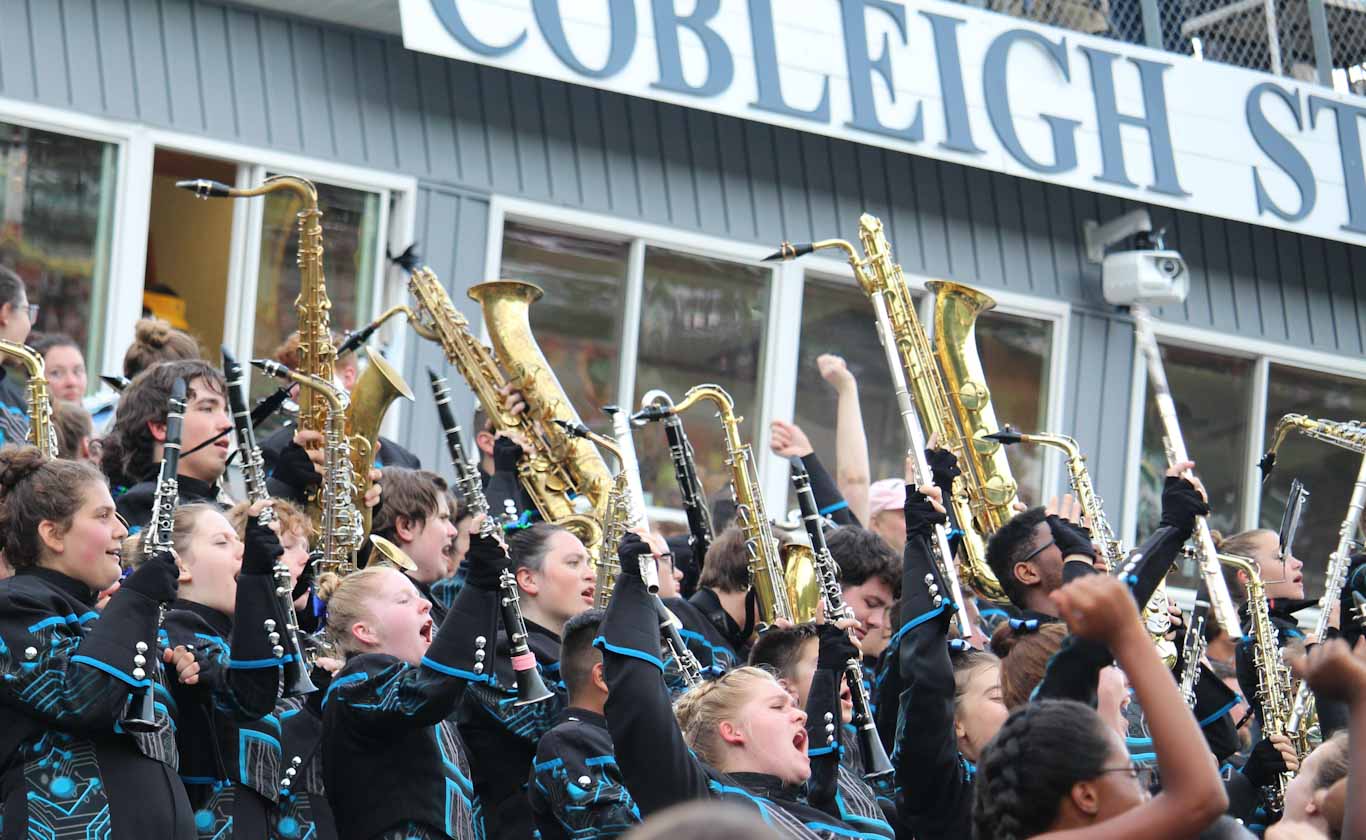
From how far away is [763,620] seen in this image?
22.0 ft

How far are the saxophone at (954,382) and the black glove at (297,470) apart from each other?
220 centimetres

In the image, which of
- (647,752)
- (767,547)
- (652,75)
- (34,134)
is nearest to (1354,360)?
(652,75)

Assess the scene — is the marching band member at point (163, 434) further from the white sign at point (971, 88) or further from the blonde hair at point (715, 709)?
the white sign at point (971, 88)

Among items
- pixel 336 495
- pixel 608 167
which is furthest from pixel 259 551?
pixel 608 167

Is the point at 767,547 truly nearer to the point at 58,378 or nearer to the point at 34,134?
the point at 58,378

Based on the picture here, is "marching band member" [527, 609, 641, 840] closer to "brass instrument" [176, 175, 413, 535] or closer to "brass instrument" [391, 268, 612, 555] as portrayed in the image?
"brass instrument" [176, 175, 413, 535]

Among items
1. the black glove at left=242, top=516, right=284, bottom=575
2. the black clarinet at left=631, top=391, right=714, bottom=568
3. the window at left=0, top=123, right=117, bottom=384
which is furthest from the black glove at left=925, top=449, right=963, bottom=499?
the window at left=0, top=123, right=117, bottom=384

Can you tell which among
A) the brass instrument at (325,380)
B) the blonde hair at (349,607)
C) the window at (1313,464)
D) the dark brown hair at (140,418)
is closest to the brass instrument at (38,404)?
the dark brown hair at (140,418)

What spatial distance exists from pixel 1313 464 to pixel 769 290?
4.27m

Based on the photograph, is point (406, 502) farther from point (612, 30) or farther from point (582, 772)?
point (612, 30)

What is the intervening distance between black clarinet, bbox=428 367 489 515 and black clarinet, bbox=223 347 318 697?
62 cm

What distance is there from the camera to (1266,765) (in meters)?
6.30

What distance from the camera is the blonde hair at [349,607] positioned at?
5.60m

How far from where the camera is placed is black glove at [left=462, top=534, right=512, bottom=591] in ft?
16.3
